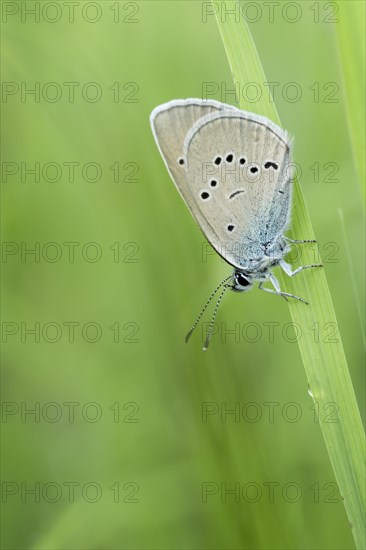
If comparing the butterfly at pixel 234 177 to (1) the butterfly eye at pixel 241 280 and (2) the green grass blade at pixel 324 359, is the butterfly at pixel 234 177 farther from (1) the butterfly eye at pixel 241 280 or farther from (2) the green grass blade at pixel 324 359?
(2) the green grass blade at pixel 324 359

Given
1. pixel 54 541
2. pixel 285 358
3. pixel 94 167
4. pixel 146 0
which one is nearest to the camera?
pixel 54 541

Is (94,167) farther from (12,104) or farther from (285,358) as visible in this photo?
(285,358)

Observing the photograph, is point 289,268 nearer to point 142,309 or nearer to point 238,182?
point 238,182

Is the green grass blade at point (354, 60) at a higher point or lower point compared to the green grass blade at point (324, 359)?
higher

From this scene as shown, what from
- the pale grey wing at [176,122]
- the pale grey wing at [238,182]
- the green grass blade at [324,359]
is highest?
the pale grey wing at [176,122]

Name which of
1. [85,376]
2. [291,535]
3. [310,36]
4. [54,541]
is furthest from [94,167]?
[291,535]

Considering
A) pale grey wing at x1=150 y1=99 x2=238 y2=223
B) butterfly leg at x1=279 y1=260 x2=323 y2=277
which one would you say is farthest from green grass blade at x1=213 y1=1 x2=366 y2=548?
pale grey wing at x1=150 y1=99 x2=238 y2=223

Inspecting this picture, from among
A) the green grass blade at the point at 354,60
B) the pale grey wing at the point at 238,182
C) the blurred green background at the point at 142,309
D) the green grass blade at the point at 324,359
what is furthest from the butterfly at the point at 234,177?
the blurred green background at the point at 142,309

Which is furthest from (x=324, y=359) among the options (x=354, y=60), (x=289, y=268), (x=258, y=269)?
(x=354, y=60)
